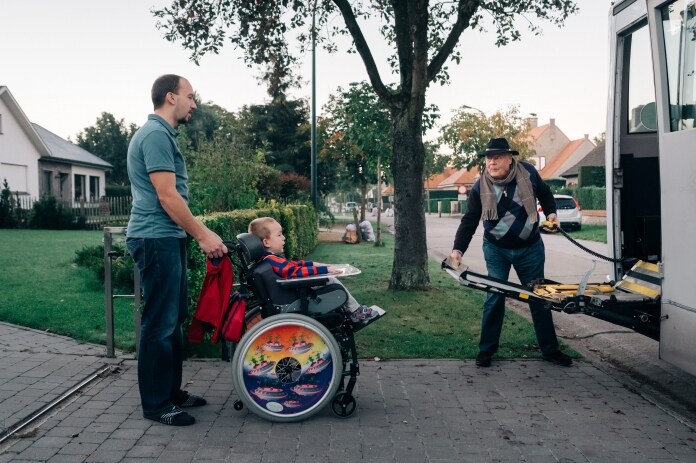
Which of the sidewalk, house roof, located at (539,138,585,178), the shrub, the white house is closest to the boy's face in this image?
the sidewalk

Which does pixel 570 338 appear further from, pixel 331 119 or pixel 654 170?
pixel 331 119

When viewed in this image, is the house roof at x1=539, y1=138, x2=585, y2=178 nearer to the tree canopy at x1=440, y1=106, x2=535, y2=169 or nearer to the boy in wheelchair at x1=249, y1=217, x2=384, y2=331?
the tree canopy at x1=440, y1=106, x2=535, y2=169

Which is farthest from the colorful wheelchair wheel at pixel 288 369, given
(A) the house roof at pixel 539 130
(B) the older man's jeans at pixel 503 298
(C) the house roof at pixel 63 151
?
(A) the house roof at pixel 539 130

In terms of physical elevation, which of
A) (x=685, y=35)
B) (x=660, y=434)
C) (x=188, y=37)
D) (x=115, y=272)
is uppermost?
(x=188, y=37)

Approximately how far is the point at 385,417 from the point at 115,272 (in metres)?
6.42

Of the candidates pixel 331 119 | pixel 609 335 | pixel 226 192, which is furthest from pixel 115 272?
pixel 331 119

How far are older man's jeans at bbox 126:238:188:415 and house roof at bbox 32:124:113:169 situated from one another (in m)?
37.7

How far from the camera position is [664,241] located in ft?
15.4

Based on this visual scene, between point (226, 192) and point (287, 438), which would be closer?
point (287, 438)

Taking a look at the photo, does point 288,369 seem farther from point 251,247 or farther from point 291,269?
point 251,247

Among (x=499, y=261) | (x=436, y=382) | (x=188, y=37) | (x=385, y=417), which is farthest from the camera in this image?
(x=188, y=37)

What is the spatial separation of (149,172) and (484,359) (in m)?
3.26

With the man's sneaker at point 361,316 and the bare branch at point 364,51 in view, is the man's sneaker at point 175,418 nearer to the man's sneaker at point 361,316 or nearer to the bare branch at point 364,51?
the man's sneaker at point 361,316

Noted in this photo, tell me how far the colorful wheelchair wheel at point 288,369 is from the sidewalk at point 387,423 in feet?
0.45
